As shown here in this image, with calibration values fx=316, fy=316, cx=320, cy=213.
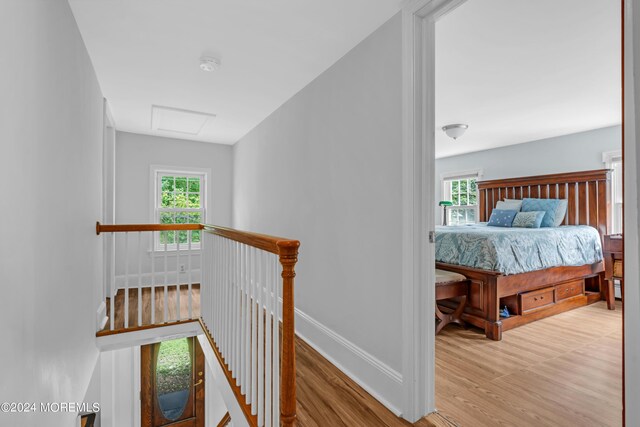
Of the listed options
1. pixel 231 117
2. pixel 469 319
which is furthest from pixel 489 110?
pixel 231 117

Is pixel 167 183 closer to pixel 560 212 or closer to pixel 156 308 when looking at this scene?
pixel 156 308

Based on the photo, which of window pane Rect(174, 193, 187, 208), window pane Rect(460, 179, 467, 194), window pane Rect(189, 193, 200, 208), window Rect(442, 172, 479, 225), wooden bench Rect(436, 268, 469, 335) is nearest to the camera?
wooden bench Rect(436, 268, 469, 335)

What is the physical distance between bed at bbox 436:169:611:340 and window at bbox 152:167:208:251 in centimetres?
378

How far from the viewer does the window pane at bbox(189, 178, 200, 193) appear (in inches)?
205

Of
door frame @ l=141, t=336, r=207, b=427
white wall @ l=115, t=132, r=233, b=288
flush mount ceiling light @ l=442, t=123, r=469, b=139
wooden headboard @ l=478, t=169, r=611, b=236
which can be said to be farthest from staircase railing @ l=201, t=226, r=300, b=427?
wooden headboard @ l=478, t=169, r=611, b=236

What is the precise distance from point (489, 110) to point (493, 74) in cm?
98

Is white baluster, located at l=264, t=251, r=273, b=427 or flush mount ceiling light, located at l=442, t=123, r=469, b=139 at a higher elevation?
flush mount ceiling light, located at l=442, t=123, r=469, b=139

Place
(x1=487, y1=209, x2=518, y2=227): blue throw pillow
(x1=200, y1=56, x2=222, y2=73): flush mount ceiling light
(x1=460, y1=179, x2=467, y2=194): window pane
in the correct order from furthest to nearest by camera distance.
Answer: (x1=460, y1=179, x2=467, y2=194): window pane < (x1=487, y1=209, x2=518, y2=227): blue throw pillow < (x1=200, y1=56, x2=222, y2=73): flush mount ceiling light

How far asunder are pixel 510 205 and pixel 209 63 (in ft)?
14.7

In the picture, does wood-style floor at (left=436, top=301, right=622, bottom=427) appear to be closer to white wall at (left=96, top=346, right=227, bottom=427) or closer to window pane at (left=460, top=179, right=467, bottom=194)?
white wall at (left=96, top=346, right=227, bottom=427)

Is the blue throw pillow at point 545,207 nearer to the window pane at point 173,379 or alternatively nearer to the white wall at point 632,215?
the white wall at point 632,215

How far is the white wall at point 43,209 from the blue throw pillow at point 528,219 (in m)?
4.82

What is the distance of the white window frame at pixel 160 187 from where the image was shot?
190 inches

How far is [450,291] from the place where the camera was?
9.39 feet
